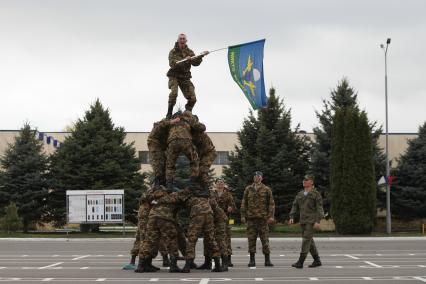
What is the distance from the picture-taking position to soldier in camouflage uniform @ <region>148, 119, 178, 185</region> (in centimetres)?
1410

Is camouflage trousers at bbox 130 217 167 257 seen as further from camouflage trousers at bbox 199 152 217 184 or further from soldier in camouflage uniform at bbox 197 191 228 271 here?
camouflage trousers at bbox 199 152 217 184

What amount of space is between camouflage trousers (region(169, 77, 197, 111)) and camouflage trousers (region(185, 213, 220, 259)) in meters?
2.42

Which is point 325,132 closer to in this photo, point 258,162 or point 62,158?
point 258,162

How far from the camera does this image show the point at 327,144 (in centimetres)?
4122

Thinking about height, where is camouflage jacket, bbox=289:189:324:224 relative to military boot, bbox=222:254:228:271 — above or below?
above

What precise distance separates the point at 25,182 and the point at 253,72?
29546 millimetres

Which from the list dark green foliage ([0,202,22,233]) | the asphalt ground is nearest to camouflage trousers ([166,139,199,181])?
the asphalt ground

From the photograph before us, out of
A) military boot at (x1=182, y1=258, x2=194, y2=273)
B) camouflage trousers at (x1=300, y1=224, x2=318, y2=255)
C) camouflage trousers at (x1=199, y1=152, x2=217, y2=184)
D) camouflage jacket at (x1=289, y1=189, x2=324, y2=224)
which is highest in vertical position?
camouflage trousers at (x1=199, y1=152, x2=217, y2=184)

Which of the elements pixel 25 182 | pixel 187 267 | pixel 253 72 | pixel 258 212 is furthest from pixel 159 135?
pixel 25 182

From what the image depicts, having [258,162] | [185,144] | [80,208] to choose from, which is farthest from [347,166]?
[185,144]

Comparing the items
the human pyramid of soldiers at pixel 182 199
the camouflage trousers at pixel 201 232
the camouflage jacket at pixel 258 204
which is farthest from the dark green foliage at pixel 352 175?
the camouflage trousers at pixel 201 232

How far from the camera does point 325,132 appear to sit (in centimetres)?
4175

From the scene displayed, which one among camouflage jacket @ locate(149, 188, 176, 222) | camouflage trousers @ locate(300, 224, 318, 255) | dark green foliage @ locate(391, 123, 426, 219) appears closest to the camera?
camouflage jacket @ locate(149, 188, 176, 222)

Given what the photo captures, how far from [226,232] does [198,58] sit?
384cm
